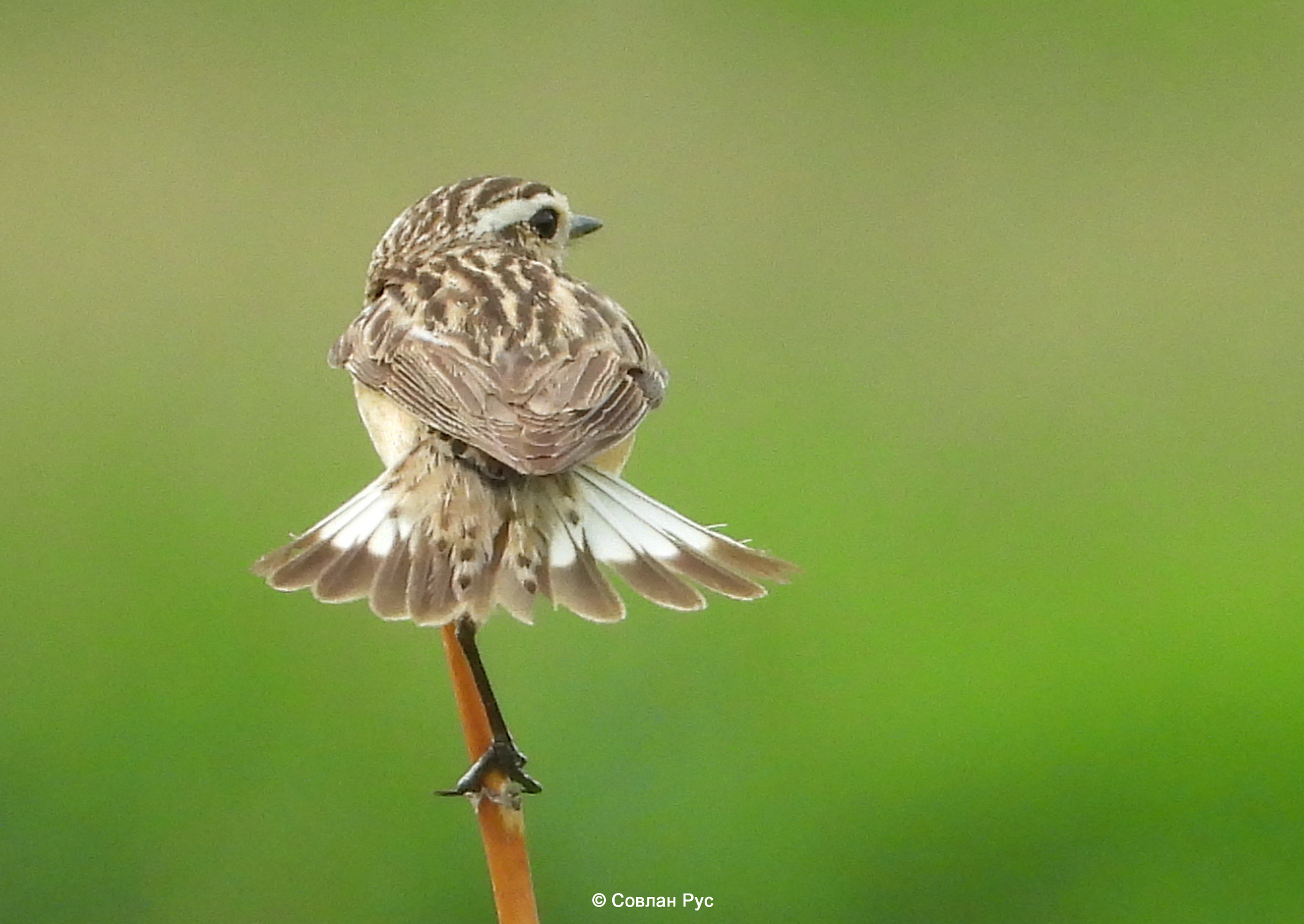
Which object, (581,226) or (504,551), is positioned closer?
(504,551)

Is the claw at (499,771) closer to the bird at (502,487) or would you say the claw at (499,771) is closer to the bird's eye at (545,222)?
the bird at (502,487)

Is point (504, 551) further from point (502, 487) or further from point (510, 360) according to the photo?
point (510, 360)

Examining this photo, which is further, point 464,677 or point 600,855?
point 600,855

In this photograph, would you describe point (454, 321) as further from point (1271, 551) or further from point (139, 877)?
point (1271, 551)

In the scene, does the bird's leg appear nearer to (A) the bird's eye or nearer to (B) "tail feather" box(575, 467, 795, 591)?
(B) "tail feather" box(575, 467, 795, 591)

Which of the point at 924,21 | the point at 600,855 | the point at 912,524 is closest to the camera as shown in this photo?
the point at 600,855

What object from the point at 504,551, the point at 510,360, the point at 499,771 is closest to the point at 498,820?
the point at 499,771

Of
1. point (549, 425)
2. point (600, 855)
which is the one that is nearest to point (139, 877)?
point (600, 855)
